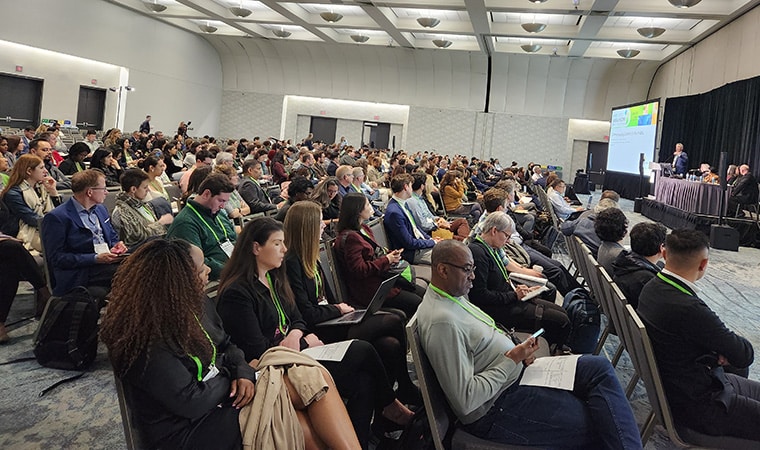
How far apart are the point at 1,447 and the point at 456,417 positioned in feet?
6.89

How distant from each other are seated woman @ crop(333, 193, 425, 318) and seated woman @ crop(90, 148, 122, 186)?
17.0 ft

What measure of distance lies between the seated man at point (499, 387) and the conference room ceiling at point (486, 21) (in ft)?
43.9

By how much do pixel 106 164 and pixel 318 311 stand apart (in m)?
6.06

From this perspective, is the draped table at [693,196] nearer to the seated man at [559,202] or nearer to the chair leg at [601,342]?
the seated man at [559,202]

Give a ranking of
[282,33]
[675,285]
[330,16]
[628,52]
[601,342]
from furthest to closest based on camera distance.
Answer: [282,33] → [628,52] → [330,16] → [601,342] → [675,285]

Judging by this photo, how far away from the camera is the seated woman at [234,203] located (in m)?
5.89

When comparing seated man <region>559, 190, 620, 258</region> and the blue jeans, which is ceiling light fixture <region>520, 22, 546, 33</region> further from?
the blue jeans

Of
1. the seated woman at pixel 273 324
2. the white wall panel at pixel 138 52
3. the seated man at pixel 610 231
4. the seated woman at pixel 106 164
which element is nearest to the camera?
the seated woman at pixel 273 324

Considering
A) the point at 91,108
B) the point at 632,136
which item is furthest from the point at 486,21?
the point at 91,108

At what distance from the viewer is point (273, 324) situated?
2.75 metres

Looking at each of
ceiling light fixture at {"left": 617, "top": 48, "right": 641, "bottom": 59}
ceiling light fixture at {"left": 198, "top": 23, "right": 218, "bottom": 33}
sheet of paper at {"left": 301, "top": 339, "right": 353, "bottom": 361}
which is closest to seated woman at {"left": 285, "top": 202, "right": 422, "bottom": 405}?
sheet of paper at {"left": 301, "top": 339, "right": 353, "bottom": 361}

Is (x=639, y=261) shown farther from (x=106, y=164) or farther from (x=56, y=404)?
(x=106, y=164)

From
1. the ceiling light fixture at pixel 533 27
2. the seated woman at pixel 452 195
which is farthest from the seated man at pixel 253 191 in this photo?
the ceiling light fixture at pixel 533 27

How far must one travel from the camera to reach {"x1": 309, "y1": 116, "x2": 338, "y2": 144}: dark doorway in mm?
28672
